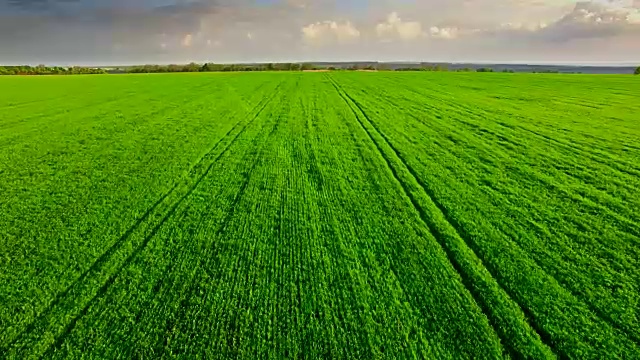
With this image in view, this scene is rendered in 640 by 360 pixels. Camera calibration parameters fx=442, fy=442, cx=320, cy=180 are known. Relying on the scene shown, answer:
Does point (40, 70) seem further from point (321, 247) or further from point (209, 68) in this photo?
point (321, 247)

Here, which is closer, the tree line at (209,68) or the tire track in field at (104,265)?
the tire track in field at (104,265)

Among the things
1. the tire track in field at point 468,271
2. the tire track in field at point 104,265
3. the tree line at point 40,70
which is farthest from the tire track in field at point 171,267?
the tree line at point 40,70

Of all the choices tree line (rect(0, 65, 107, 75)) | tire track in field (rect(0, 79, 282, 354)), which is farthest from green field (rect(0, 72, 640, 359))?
tree line (rect(0, 65, 107, 75))

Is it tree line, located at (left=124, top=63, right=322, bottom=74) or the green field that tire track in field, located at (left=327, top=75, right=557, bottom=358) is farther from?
tree line, located at (left=124, top=63, right=322, bottom=74)

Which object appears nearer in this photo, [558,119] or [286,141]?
[286,141]

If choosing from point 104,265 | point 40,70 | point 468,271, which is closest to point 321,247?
point 468,271

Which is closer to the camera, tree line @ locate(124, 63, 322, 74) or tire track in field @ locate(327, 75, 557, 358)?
tire track in field @ locate(327, 75, 557, 358)

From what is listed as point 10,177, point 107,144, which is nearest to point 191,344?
point 10,177

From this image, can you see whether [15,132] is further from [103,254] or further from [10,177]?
[103,254]

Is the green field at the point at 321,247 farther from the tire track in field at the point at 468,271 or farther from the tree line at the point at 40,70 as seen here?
the tree line at the point at 40,70
